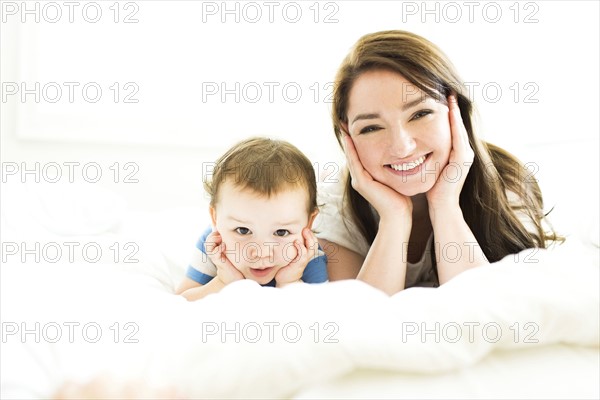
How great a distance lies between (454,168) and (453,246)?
16 centimetres

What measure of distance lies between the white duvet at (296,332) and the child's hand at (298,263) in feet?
1.56

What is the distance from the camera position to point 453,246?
124 cm

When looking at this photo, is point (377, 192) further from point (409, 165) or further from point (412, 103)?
point (412, 103)

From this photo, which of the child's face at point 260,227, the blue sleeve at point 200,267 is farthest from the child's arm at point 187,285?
the child's face at point 260,227

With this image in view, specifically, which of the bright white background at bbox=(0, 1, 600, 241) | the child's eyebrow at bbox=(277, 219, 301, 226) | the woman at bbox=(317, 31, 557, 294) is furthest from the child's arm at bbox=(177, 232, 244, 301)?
the bright white background at bbox=(0, 1, 600, 241)

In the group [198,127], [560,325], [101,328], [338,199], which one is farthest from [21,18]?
[560,325]

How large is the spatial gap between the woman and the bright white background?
5.00ft

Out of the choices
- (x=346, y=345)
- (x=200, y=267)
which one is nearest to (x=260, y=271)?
(x=200, y=267)

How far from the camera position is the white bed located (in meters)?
0.57

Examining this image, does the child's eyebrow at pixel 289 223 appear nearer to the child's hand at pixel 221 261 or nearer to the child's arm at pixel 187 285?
the child's hand at pixel 221 261

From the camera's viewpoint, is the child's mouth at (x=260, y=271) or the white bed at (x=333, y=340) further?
the child's mouth at (x=260, y=271)

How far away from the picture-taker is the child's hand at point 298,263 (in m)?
1.19

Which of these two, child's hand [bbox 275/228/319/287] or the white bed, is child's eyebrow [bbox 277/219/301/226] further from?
the white bed

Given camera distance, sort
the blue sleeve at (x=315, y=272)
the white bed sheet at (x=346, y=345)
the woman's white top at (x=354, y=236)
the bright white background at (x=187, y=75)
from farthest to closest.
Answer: the bright white background at (x=187, y=75) → the woman's white top at (x=354, y=236) → the blue sleeve at (x=315, y=272) → the white bed sheet at (x=346, y=345)
